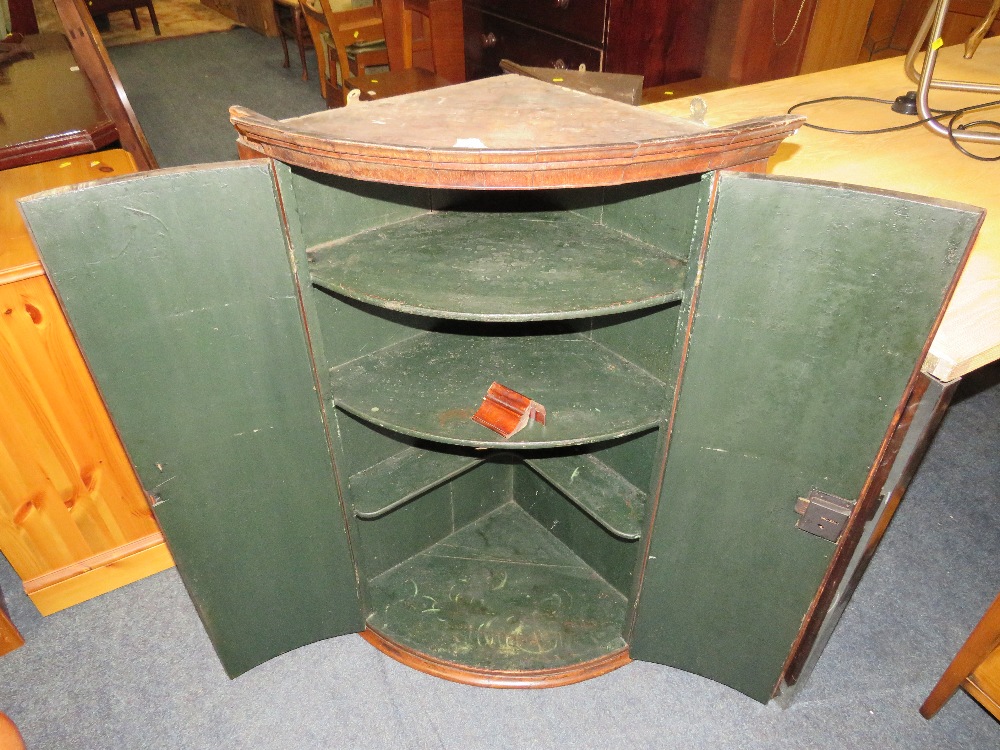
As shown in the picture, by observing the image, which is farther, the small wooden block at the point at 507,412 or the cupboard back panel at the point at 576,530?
the cupboard back panel at the point at 576,530

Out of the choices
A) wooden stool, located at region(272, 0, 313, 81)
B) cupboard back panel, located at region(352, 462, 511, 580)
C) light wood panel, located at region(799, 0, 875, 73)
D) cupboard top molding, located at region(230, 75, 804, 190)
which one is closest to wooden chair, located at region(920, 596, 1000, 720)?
cupboard top molding, located at region(230, 75, 804, 190)

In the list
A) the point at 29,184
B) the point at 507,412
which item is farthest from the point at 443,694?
the point at 29,184

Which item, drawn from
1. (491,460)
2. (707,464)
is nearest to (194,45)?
(491,460)

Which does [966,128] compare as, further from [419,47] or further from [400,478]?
[419,47]

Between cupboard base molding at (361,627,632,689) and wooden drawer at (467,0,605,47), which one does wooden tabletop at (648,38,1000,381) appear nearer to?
wooden drawer at (467,0,605,47)

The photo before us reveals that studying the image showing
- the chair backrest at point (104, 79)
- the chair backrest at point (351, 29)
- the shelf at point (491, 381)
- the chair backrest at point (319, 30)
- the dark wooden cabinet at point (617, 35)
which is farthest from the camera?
the chair backrest at point (319, 30)

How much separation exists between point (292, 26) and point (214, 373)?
5896mm

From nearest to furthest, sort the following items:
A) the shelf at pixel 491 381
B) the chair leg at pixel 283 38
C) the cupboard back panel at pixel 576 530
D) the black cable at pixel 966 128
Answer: the shelf at pixel 491 381
the black cable at pixel 966 128
the cupboard back panel at pixel 576 530
the chair leg at pixel 283 38

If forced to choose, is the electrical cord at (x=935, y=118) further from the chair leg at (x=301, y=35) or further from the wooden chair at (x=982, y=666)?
the chair leg at (x=301, y=35)

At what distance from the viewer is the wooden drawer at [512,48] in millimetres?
2723

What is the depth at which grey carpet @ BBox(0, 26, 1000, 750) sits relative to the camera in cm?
175

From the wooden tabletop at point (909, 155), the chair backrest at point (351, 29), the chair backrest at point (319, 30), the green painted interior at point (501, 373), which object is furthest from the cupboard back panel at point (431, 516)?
the chair backrest at point (319, 30)

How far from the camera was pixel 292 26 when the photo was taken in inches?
242

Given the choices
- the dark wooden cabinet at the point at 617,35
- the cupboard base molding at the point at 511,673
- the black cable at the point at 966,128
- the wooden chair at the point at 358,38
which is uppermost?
the dark wooden cabinet at the point at 617,35
